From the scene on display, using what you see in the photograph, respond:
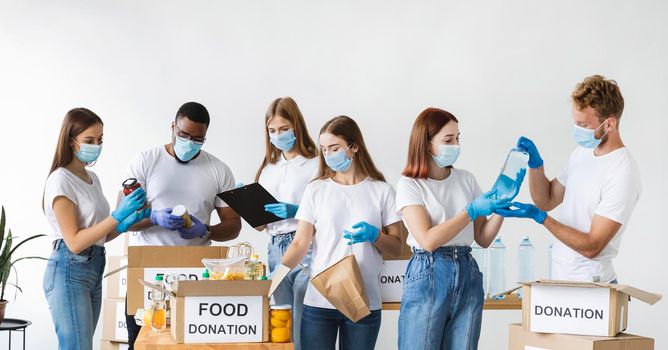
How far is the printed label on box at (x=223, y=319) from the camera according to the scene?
89.7 inches

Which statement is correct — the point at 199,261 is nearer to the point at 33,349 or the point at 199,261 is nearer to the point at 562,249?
the point at 562,249

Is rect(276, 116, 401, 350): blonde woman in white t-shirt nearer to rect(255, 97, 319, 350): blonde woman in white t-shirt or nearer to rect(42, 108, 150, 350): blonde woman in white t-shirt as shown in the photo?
rect(255, 97, 319, 350): blonde woman in white t-shirt

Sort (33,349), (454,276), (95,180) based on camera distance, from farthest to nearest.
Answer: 1. (33,349)
2. (95,180)
3. (454,276)

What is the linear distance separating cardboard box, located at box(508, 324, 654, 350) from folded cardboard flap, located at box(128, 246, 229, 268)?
43.7 inches

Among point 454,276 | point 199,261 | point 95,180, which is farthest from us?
point 95,180

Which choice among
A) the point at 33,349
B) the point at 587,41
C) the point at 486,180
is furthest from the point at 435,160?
the point at 33,349

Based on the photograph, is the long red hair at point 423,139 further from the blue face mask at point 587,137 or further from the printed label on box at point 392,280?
the printed label on box at point 392,280

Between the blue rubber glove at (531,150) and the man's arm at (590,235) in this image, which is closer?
the man's arm at (590,235)

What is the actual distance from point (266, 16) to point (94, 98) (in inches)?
43.2

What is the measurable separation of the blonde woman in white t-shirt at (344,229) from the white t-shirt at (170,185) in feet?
1.72

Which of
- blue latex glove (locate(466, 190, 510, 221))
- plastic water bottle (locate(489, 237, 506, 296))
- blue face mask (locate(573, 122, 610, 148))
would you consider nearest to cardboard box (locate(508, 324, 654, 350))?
blue latex glove (locate(466, 190, 510, 221))

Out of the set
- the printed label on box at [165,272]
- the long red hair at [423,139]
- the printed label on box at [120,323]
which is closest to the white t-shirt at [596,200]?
the long red hair at [423,139]

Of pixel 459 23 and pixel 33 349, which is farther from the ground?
pixel 459 23

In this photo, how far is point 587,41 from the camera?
15.5ft
